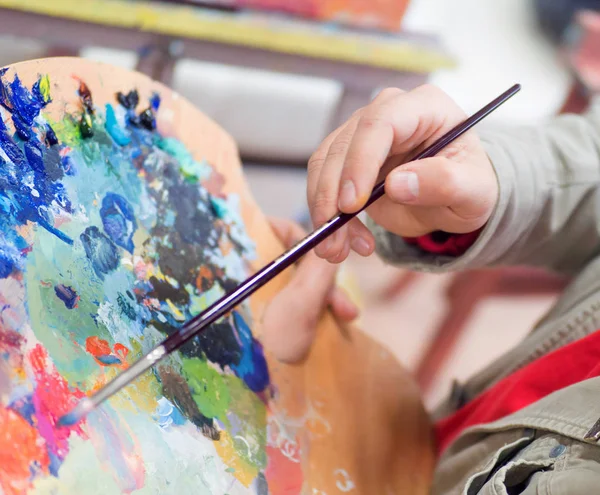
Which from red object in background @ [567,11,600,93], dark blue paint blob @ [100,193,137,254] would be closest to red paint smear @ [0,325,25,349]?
dark blue paint blob @ [100,193,137,254]

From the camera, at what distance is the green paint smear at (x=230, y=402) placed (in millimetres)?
496

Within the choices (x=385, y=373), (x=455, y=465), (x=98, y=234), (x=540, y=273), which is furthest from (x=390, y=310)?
(x=98, y=234)

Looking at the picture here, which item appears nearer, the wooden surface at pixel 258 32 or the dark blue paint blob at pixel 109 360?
the dark blue paint blob at pixel 109 360

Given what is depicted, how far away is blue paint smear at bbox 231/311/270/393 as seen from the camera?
1.80 ft

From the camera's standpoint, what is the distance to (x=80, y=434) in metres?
0.41

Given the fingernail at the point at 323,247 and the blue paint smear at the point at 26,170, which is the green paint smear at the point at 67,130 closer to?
the blue paint smear at the point at 26,170

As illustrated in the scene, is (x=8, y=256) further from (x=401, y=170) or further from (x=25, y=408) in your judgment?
(x=401, y=170)

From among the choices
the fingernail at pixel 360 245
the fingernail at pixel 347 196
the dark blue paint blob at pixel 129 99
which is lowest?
the fingernail at pixel 360 245

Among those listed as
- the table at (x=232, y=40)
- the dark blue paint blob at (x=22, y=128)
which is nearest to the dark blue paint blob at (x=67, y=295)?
the dark blue paint blob at (x=22, y=128)

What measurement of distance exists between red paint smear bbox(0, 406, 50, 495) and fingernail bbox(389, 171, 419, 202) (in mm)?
302

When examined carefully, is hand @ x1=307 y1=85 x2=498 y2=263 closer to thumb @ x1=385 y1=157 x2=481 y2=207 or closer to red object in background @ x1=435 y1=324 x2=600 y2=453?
thumb @ x1=385 y1=157 x2=481 y2=207

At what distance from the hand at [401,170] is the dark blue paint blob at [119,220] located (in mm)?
154

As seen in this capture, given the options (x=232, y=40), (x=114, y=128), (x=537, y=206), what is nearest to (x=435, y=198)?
(x=537, y=206)

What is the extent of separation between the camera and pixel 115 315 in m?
0.48
